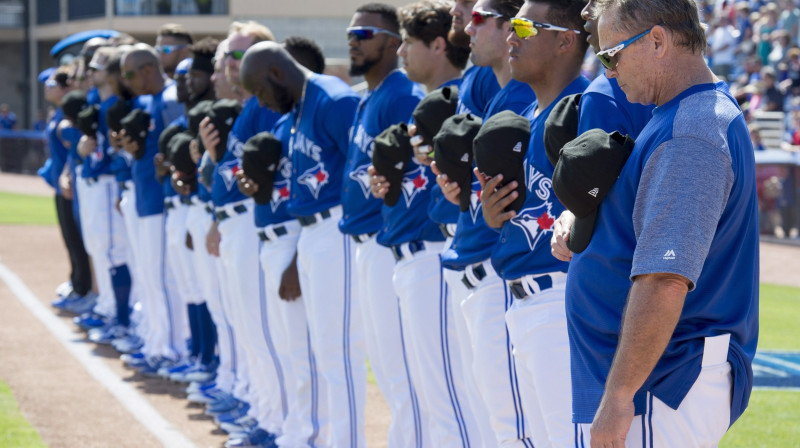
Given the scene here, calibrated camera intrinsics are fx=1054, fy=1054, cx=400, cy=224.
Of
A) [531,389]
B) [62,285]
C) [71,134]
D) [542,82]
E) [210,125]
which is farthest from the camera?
[62,285]

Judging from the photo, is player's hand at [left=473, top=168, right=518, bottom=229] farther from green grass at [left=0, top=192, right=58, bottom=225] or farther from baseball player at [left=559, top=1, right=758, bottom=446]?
green grass at [left=0, top=192, right=58, bottom=225]

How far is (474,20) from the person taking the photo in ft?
13.3

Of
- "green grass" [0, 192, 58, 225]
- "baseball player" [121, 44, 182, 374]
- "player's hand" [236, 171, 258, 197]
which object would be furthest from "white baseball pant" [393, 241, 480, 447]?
"green grass" [0, 192, 58, 225]

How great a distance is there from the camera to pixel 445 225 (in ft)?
14.2

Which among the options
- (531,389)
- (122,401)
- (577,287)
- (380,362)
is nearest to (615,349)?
(577,287)

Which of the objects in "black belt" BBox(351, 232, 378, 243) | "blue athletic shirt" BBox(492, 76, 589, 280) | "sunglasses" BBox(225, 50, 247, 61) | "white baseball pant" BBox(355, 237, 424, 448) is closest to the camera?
"blue athletic shirt" BBox(492, 76, 589, 280)

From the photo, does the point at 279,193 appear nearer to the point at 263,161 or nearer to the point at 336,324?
the point at 263,161

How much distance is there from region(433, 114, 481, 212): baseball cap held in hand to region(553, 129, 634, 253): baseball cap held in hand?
1235mm

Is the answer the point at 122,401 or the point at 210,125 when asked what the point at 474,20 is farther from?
the point at 122,401

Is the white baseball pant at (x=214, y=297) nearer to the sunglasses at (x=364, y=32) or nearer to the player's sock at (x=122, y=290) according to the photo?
the sunglasses at (x=364, y=32)

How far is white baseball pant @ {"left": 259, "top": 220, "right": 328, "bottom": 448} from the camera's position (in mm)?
5559

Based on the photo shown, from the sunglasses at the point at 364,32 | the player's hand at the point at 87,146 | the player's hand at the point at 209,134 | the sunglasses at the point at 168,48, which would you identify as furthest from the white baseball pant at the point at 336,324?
the player's hand at the point at 87,146

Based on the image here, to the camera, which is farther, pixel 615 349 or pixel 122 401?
pixel 122 401

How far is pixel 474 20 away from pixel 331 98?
150 centimetres
